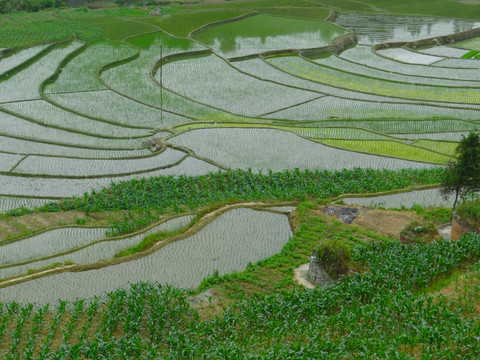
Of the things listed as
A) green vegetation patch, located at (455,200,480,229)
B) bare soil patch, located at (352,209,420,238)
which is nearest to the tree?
green vegetation patch, located at (455,200,480,229)

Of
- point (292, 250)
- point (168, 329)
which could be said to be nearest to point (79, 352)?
point (168, 329)

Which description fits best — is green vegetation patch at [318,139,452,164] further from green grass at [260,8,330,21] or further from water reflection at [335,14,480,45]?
green grass at [260,8,330,21]

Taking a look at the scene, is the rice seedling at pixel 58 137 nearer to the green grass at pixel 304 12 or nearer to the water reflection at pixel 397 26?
the water reflection at pixel 397 26

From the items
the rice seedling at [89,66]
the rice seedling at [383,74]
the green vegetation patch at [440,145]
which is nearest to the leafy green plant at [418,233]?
the green vegetation patch at [440,145]

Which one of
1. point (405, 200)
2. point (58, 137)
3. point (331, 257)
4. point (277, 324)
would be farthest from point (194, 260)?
point (58, 137)

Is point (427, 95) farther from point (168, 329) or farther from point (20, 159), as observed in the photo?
point (168, 329)

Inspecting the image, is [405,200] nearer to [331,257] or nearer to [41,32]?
[331,257]

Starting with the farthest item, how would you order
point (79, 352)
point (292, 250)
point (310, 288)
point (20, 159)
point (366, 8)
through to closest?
point (366, 8)
point (20, 159)
point (292, 250)
point (310, 288)
point (79, 352)
